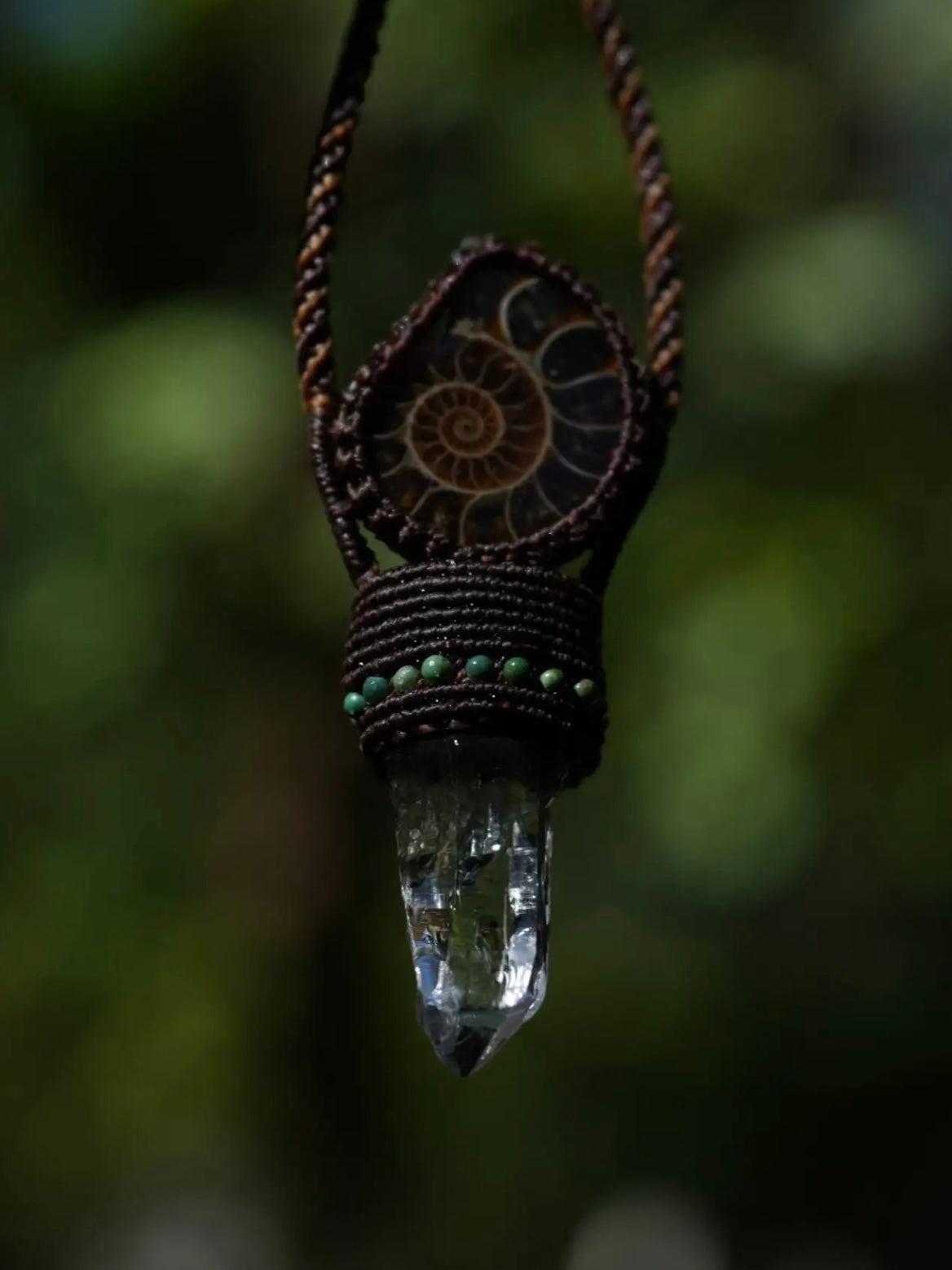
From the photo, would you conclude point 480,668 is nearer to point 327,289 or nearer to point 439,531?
point 439,531

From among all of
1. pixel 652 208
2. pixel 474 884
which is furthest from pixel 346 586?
pixel 474 884

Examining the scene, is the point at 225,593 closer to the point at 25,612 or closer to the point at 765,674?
the point at 25,612

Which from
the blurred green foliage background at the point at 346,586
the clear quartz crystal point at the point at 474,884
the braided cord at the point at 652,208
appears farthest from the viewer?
the blurred green foliage background at the point at 346,586

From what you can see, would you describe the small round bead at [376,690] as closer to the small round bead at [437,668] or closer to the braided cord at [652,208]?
the small round bead at [437,668]

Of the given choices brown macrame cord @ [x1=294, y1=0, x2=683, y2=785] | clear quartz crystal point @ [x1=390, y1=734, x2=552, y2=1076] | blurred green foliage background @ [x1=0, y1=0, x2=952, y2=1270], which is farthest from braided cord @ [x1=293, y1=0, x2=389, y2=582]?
blurred green foliage background @ [x1=0, y1=0, x2=952, y2=1270]

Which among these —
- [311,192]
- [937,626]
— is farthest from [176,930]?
[311,192]

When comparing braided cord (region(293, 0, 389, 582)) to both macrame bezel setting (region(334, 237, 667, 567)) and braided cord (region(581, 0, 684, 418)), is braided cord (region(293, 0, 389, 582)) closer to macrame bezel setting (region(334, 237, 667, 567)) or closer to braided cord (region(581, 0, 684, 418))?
macrame bezel setting (region(334, 237, 667, 567))

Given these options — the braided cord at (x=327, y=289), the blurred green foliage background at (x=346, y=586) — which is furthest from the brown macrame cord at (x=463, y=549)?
the blurred green foliage background at (x=346, y=586)
